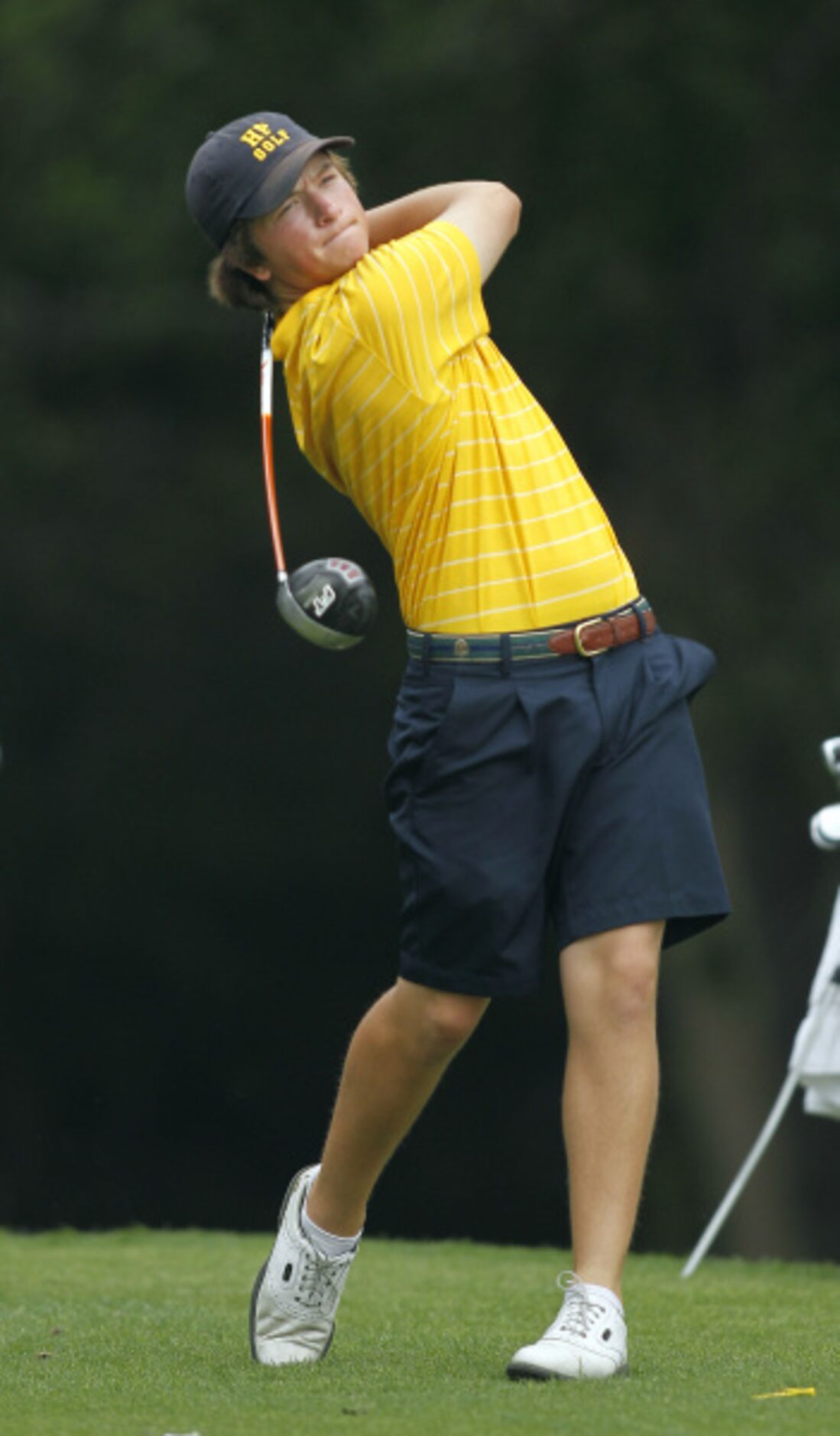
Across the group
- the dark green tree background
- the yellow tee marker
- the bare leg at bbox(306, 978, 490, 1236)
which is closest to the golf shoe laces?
the yellow tee marker

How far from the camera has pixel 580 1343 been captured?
12.4 ft

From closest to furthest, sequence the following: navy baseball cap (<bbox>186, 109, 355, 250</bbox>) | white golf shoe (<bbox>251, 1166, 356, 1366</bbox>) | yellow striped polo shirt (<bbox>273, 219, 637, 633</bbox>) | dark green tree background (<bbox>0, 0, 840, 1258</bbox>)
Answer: yellow striped polo shirt (<bbox>273, 219, 637, 633</bbox>)
navy baseball cap (<bbox>186, 109, 355, 250</bbox>)
white golf shoe (<bbox>251, 1166, 356, 1366</bbox>)
dark green tree background (<bbox>0, 0, 840, 1258</bbox>)

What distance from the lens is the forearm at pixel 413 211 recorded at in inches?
163

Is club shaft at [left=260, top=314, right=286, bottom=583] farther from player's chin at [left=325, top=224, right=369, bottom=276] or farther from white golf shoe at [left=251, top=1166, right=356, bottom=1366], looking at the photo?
white golf shoe at [left=251, top=1166, right=356, bottom=1366]

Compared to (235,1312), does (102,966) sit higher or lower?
lower

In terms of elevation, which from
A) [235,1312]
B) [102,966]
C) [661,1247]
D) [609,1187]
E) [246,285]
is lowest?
[661,1247]

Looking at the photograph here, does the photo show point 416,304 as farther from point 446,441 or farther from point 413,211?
point 413,211

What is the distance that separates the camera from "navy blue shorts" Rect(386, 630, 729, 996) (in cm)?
393

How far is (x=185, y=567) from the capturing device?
12.2m

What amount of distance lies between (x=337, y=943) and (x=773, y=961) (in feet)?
6.15

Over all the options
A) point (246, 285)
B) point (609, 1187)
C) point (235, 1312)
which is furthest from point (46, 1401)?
point (246, 285)

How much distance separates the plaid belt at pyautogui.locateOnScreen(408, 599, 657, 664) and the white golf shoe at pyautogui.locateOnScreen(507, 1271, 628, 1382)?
0.90 meters

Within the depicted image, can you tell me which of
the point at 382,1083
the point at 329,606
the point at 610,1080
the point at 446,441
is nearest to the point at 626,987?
the point at 610,1080

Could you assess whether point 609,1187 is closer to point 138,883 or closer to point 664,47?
point 664,47
